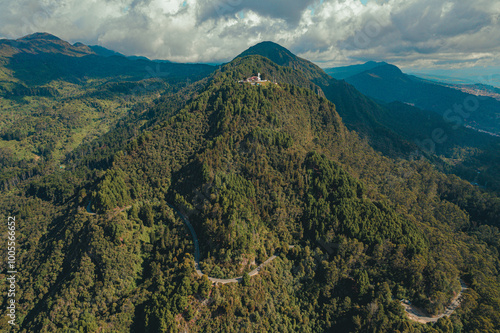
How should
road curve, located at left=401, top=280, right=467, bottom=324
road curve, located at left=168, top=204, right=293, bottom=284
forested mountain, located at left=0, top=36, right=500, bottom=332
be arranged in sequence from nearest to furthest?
1. forested mountain, located at left=0, top=36, right=500, bottom=332
2. road curve, located at left=401, top=280, right=467, bottom=324
3. road curve, located at left=168, top=204, right=293, bottom=284

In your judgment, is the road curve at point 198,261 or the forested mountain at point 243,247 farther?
the road curve at point 198,261

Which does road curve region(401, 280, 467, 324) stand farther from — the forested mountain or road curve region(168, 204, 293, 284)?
road curve region(168, 204, 293, 284)

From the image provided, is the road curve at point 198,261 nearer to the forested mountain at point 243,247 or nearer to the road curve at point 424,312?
the forested mountain at point 243,247

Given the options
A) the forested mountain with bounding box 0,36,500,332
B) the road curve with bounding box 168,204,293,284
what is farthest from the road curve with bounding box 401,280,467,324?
the road curve with bounding box 168,204,293,284

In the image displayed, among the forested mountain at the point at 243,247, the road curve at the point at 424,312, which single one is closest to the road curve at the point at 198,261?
the forested mountain at the point at 243,247

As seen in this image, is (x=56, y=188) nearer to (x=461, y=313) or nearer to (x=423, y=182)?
(x=461, y=313)

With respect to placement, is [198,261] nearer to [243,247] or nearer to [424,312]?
[243,247]

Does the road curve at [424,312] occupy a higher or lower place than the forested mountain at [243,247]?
lower

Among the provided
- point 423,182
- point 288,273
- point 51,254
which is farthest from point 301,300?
point 423,182

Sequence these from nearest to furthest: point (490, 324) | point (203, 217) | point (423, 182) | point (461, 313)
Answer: point (490, 324) → point (461, 313) → point (203, 217) → point (423, 182)
